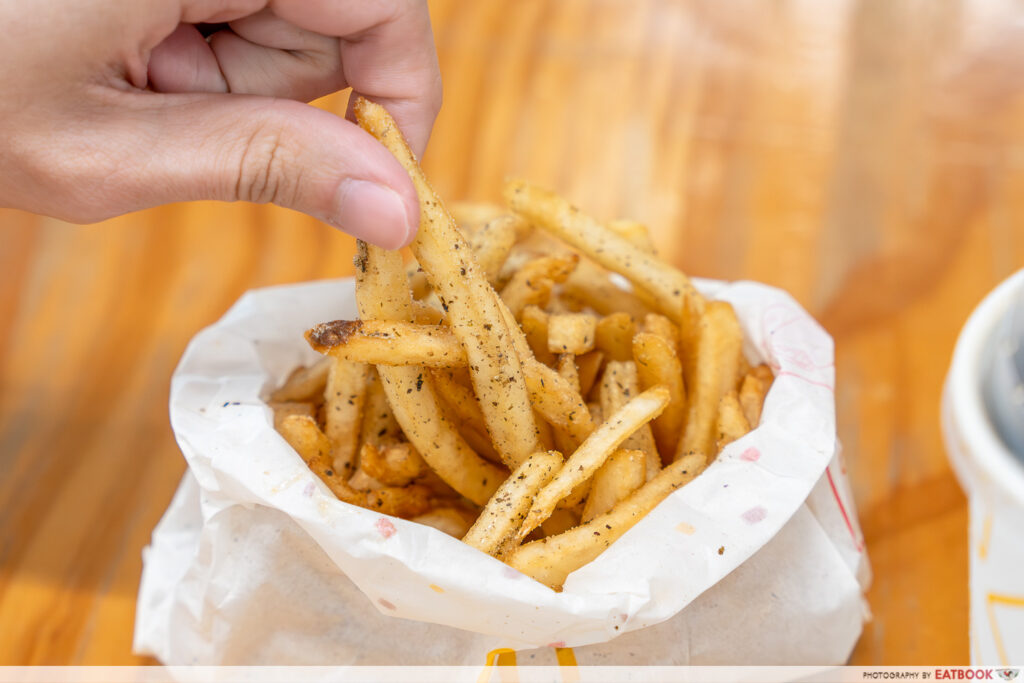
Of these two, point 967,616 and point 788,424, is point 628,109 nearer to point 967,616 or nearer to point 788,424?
point 788,424

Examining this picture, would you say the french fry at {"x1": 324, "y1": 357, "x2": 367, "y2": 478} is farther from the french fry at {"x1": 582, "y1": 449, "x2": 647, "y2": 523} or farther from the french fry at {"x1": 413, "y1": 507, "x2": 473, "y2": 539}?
the french fry at {"x1": 582, "y1": 449, "x2": 647, "y2": 523}

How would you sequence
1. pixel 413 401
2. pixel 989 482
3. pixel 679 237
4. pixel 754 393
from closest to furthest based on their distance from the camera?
pixel 989 482
pixel 413 401
pixel 754 393
pixel 679 237

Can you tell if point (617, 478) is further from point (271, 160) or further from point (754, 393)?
point (271, 160)

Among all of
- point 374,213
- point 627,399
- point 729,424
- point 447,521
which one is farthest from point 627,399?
point 374,213

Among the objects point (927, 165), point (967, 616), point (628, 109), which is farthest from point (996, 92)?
point (967, 616)

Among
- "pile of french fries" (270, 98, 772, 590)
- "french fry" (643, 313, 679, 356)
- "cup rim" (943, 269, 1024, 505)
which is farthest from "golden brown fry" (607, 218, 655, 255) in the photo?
"cup rim" (943, 269, 1024, 505)

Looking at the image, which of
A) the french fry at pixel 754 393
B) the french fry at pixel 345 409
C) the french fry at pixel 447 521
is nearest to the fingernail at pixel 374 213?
the french fry at pixel 345 409
